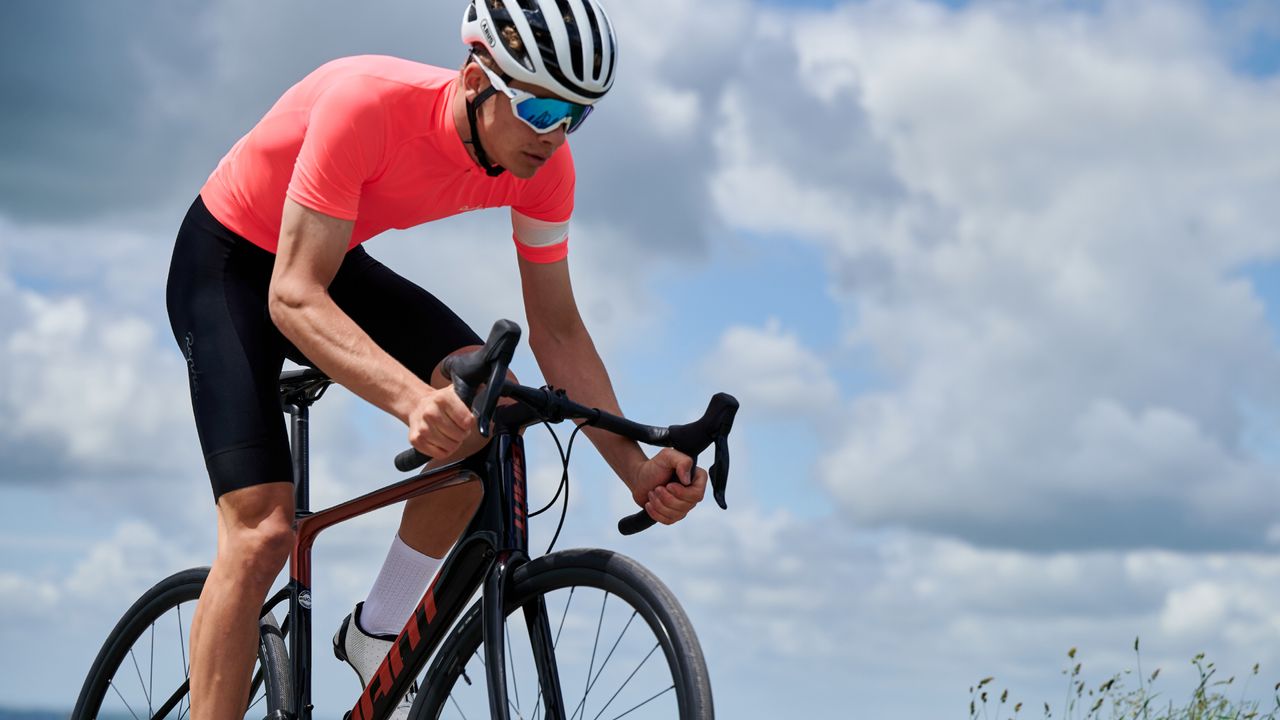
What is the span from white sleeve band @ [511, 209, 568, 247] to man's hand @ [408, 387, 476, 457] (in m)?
1.23

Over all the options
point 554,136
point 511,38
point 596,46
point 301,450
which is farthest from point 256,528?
point 596,46

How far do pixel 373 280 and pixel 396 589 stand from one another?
109 centimetres

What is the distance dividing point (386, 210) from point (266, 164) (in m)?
0.44

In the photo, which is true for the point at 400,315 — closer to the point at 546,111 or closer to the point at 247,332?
the point at 247,332

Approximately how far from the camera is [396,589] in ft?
15.6

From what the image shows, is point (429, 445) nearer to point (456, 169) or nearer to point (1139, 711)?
point (456, 169)

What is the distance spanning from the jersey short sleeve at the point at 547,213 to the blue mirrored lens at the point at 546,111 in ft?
1.83

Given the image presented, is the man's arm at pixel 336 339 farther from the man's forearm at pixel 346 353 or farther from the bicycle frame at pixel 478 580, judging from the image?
the bicycle frame at pixel 478 580

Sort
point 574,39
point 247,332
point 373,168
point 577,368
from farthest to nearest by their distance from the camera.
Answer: point 577,368 → point 247,332 → point 373,168 → point 574,39

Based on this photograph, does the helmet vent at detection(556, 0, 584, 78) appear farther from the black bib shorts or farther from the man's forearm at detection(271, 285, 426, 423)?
the black bib shorts

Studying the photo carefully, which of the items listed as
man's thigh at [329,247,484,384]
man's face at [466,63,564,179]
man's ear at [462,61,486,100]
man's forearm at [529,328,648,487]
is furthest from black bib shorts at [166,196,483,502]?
man's ear at [462,61,486,100]

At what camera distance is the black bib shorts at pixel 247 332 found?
4.29 metres

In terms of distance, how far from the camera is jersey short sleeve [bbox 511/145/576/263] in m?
4.62

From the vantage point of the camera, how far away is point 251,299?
4527mm
